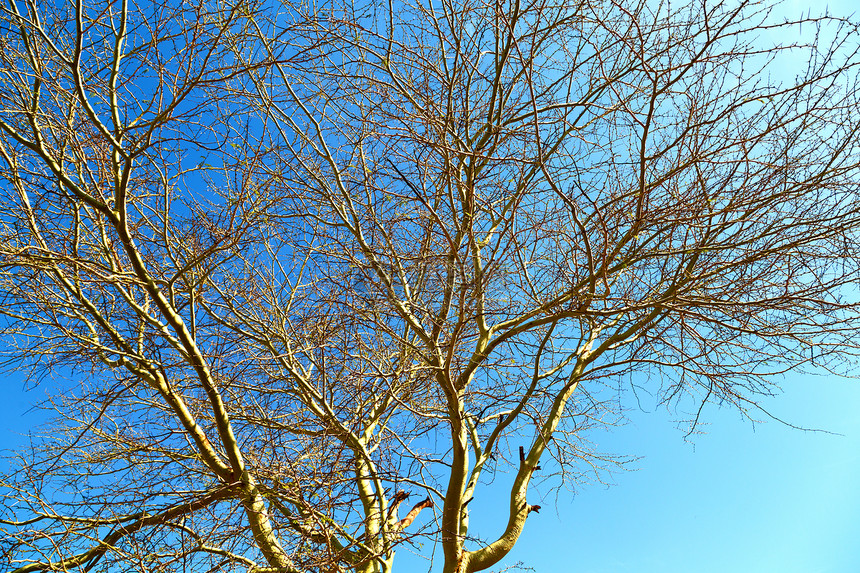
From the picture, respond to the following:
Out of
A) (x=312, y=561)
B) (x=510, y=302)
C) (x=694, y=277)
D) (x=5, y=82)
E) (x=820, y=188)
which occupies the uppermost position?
(x=5, y=82)

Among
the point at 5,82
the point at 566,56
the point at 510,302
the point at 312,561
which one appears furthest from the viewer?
the point at 510,302

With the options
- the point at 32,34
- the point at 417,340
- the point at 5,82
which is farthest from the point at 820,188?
the point at 5,82

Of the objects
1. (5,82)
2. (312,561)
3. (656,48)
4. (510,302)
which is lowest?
(312,561)

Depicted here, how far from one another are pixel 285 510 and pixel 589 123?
3.71 meters

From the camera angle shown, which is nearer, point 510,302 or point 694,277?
point 694,277

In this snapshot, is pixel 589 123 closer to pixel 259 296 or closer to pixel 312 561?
pixel 259 296

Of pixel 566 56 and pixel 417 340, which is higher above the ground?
pixel 566 56

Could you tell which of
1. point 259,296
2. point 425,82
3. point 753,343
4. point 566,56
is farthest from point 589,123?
point 259,296

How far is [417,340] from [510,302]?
122 cm

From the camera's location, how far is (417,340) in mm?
5441

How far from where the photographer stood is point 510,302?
4.56 meters

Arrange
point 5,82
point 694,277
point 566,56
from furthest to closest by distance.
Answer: point 566,56
point 5,82
point 694,277

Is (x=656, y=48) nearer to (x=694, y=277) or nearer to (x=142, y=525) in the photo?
(x=694, y=277)

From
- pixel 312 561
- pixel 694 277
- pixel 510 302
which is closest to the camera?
pixel 694 277
